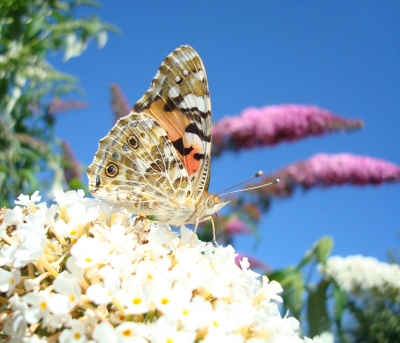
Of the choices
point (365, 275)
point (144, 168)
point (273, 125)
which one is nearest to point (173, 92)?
point (144, 168)

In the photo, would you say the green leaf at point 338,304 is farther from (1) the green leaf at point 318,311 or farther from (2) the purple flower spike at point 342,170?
(2) the purple flower spike at point 342,170

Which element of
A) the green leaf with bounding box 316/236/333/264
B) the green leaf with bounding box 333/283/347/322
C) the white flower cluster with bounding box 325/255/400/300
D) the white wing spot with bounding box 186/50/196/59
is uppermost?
the white wing spot with bounding box 186/50/196/59

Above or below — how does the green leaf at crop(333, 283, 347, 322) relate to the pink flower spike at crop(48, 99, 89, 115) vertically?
below

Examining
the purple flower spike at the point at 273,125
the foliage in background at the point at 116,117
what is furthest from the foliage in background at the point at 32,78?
the purple flower spike at the point at 273,125

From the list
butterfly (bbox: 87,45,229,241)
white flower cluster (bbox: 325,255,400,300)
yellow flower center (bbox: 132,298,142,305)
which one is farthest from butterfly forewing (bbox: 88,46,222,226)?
white flower cluster (bbox: 325,255,400,300)

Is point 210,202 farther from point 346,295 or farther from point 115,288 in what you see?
point 346,295

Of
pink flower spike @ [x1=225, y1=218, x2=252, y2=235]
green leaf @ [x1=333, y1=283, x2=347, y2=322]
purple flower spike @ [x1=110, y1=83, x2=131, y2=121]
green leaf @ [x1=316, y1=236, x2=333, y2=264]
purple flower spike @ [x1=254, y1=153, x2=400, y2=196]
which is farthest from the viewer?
purple flower spike @ [x1=254, y1=153, x2=400, y2=196]

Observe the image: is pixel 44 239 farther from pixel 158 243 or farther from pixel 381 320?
pixel 381 320

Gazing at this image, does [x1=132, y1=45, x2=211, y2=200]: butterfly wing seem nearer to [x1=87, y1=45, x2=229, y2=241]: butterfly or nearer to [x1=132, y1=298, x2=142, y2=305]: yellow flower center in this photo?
[x1=87, y1=45, x2=229, y2=241]: butterfly
